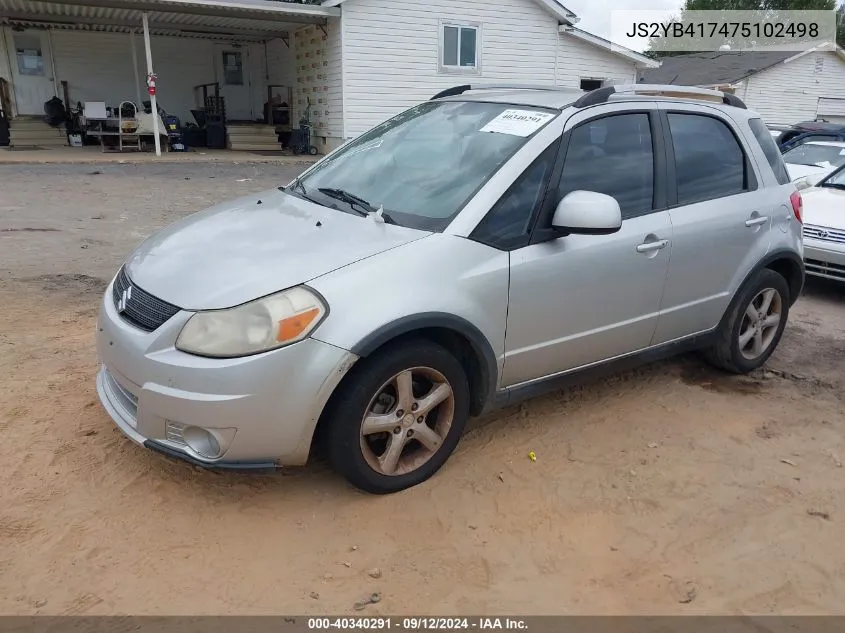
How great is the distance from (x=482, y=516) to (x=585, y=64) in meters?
19.9

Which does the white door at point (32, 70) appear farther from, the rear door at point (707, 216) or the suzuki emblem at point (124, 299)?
the rear door at point (707, 216)

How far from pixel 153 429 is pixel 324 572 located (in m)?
0.89

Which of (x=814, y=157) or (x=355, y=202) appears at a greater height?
(x=355, y=202)

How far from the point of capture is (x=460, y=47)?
60.2ft

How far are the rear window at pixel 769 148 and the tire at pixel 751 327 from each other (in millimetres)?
639

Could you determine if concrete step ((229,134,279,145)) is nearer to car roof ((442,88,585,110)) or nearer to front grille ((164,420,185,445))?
car roof ((442,88,585,110))

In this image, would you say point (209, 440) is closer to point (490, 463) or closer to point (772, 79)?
point (490, 463)

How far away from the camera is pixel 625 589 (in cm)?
253

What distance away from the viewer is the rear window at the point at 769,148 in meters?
4.29

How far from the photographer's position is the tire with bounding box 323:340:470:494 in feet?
8.98

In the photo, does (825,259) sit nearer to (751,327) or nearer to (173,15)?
(751,327)

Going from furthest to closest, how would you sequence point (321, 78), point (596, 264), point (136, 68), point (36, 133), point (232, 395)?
point (136, 68) → point (36, 133) → point (321, 78) → point (596, 264) → point (232, 395)

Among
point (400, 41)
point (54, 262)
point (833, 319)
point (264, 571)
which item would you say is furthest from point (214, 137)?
point (264, 571)
